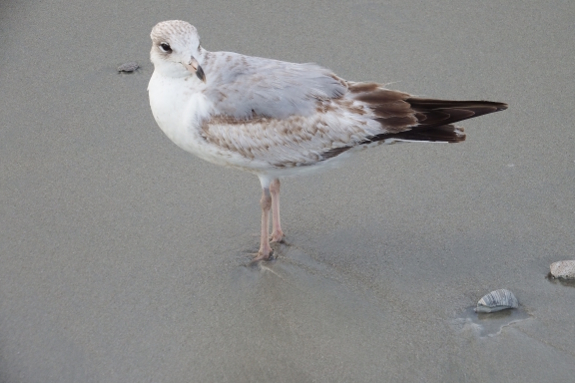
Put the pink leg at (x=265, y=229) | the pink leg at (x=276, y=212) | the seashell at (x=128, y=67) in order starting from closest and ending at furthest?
the pink leg at (x=265, y=229) → the pink leg at (x=276, y=212) → the seashell at (x=128, y=67)

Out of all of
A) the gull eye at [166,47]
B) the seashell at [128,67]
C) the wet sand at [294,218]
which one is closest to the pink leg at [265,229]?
the wet sand at [294,218]

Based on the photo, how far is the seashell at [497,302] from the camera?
4.07 meters

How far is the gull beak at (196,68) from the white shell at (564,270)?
2285 millimetres

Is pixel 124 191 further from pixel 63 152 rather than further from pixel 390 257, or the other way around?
pixel 390 257

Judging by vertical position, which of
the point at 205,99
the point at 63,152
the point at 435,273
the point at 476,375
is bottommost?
the point at 476,375

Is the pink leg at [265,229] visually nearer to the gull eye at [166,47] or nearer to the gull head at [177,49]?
the gull head at [177,49]

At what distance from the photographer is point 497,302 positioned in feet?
13.4

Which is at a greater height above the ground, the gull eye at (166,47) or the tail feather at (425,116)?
the gull eye at (166,47)

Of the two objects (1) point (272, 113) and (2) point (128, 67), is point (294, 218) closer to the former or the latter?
(1) point (272, 113)

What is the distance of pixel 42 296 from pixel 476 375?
94.6 inches

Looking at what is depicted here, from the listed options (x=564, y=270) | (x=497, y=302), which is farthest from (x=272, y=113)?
(x=564, y=270)

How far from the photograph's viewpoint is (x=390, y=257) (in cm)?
462

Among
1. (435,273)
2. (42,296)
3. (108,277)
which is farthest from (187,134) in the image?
(435,273)

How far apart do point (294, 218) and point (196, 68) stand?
4.14 ft
